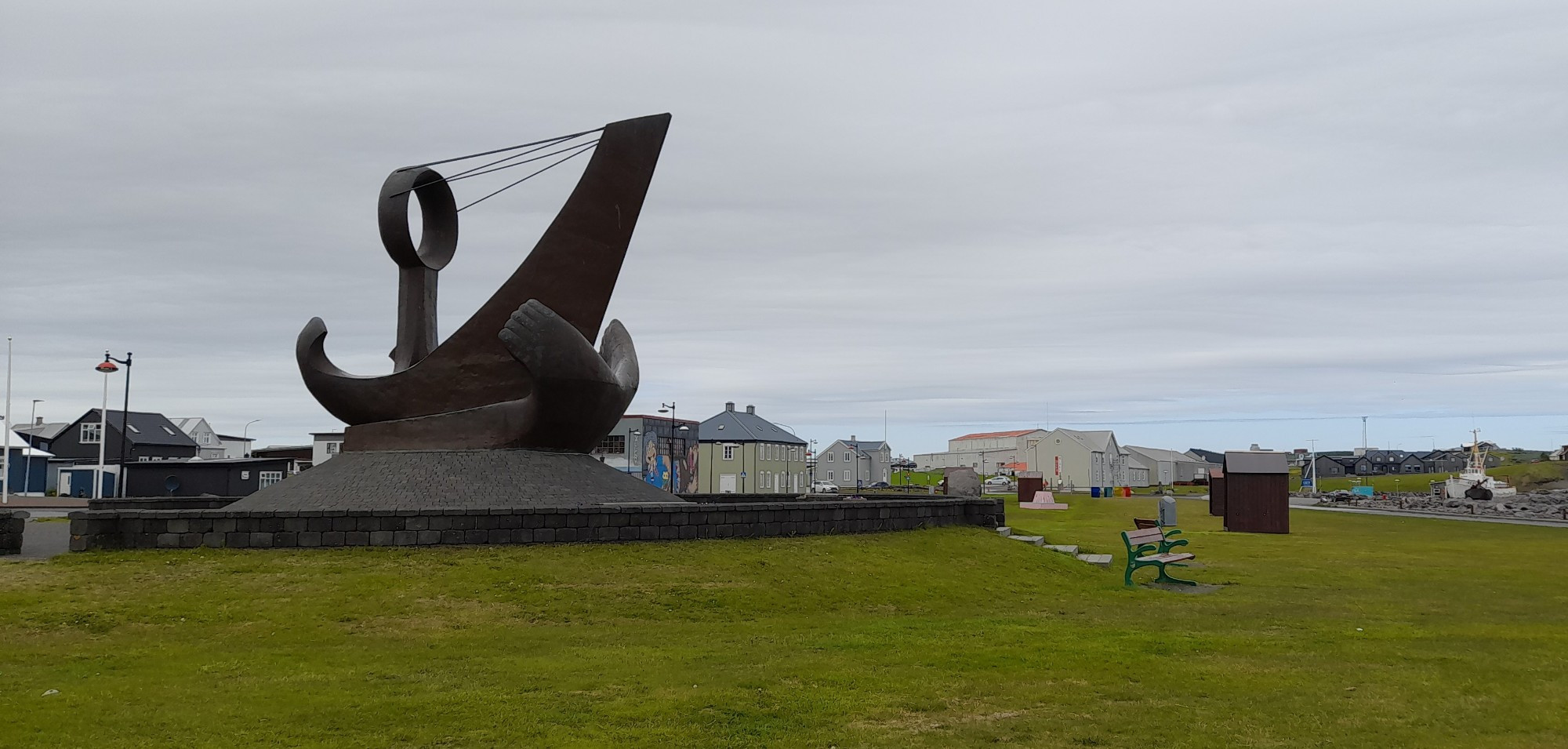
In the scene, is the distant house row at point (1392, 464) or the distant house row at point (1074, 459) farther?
the distant house row at point (1392, 464)

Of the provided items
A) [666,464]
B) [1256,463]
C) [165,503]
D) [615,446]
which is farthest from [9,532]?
[666,464]

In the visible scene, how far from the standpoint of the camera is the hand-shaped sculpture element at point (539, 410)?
59.2 feet

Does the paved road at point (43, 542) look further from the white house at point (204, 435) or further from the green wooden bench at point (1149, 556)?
the white house at point (204, 435)

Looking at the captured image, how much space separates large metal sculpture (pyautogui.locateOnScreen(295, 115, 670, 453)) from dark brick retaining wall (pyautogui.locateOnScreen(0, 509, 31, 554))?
17.7 feet

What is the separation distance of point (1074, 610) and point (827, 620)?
3.32 m

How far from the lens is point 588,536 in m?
16.1

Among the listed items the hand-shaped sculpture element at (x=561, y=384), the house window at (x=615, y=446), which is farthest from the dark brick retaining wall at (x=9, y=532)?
the house window at (x=615, y=446)

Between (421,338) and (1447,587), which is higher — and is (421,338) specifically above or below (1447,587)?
above

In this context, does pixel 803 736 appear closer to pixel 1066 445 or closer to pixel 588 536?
pixel 588 536

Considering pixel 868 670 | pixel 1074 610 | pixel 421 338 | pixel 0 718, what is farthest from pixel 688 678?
pixel 421 338

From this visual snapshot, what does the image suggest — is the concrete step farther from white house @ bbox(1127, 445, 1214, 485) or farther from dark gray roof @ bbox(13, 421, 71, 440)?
white house @ bbox(1127, 445, 1214, 485)

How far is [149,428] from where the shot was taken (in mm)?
64750

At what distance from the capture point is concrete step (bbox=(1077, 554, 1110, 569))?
66.8ft

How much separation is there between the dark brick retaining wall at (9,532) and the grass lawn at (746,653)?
234 centimetres
